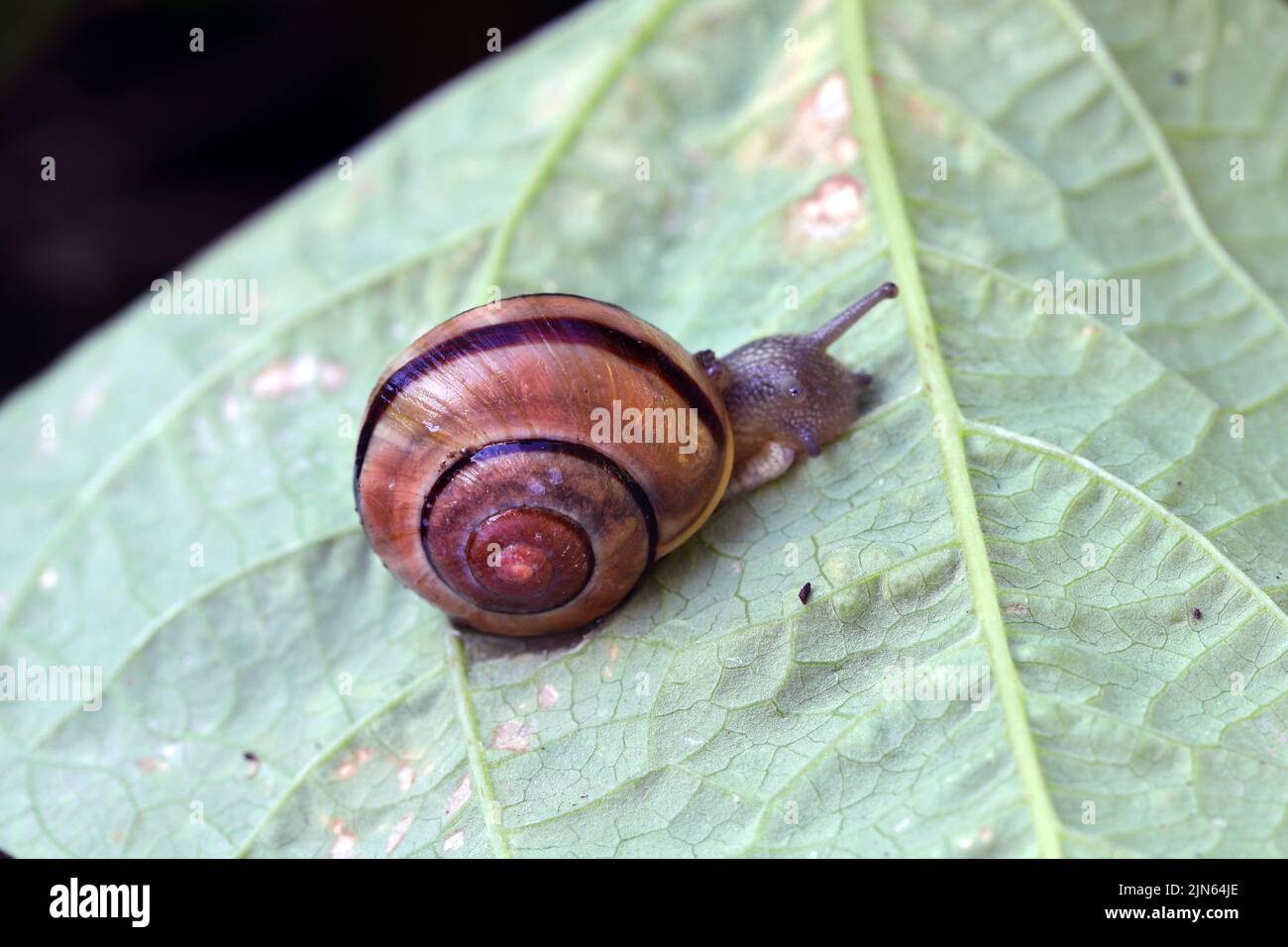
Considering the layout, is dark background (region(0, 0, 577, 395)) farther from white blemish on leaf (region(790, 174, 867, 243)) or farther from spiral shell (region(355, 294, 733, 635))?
spiral shell (region(355, 294, 733, 635))

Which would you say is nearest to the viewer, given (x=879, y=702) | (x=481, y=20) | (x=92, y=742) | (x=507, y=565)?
(x=879, y=702)

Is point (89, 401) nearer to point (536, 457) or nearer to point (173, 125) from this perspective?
point (173, 125)

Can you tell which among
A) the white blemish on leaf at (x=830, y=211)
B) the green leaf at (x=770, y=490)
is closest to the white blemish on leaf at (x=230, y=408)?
the green leaf at (x=770, y=490)

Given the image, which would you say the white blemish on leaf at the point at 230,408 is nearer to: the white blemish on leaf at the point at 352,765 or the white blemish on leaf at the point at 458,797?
the white blemish on leaf at the point at 352,765

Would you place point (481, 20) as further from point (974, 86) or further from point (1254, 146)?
point (1254, 146)

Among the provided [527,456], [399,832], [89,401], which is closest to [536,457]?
[527,456]

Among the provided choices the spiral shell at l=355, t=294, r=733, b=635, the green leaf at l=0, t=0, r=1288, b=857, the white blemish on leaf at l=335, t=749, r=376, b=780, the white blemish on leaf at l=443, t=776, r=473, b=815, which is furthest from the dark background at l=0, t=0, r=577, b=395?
the white blemish on leaf at l=443, t=776, r=473, b=815
